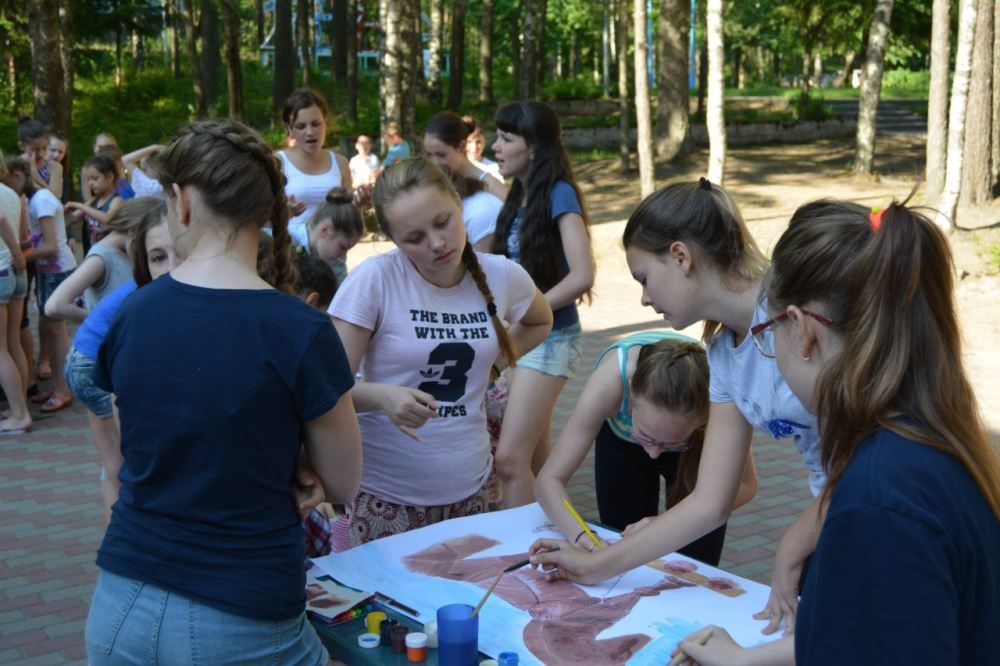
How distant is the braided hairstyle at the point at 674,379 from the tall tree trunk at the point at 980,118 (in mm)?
10659

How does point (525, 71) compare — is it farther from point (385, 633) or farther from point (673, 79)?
point (385, 633)

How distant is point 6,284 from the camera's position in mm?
6637

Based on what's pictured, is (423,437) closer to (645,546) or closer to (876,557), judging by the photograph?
(645,546)

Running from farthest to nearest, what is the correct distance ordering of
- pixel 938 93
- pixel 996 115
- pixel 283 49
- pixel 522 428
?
pixel 283 49 → pixel 996 115 → pixel 938 93 → pixel 522 428

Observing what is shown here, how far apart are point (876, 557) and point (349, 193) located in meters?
4.48

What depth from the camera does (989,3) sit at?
12719 mm

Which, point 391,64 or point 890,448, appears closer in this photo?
point 890,448

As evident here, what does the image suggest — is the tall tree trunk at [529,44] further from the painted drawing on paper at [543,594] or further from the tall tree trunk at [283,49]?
the painted drawing on paper at [543,594]

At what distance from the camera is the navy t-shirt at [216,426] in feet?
5.98

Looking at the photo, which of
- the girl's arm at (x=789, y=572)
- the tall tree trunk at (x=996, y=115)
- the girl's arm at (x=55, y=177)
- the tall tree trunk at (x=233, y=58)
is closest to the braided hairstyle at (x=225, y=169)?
the girl's arm at (x=789, y=572)

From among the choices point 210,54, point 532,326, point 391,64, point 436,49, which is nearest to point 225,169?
point 532,326

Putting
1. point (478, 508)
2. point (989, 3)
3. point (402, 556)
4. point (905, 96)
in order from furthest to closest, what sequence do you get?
point (905, 96)
point (989, 3)
point (478, 508)
point (402, 556)

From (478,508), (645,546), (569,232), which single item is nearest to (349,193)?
(569,232)

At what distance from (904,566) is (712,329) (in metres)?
1.43
